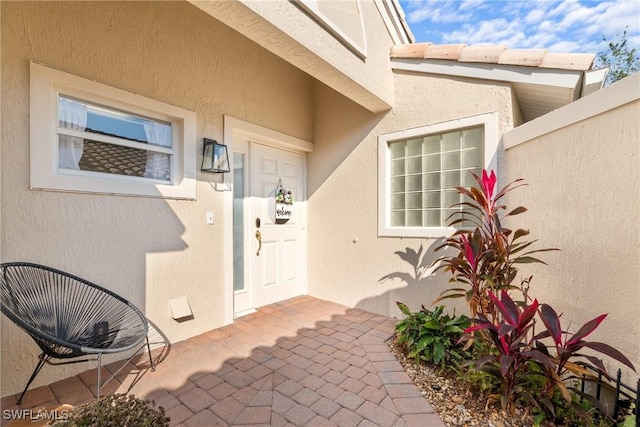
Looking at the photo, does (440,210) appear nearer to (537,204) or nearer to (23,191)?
(537,204)

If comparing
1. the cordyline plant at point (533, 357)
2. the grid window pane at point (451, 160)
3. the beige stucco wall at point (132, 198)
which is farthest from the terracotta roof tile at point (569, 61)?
the beige stucco wall at point (132, 198)

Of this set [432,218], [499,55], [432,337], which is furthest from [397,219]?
[499,55]

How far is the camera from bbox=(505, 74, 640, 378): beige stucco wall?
188 cm

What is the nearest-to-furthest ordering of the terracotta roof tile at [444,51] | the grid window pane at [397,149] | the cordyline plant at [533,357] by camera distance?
the cordyline plant at [533,357] → the terracotta roof tile at [444,51] → the grid window pane at [397,149]

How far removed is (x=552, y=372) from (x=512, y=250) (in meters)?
1.00

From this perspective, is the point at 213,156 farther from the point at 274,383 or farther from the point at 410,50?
the point at 410,50

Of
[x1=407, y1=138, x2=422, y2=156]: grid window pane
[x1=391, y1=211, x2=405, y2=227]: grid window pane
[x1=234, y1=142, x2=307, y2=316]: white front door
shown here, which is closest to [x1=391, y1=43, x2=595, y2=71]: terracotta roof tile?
[x1=407, y1=138, x2=422, y2=156]: grid window pane

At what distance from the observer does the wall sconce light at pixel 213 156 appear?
3508 millimetres

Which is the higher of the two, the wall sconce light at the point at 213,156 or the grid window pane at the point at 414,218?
the wall sconce light at the point at 213,156

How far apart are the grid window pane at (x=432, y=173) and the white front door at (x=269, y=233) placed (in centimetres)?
176

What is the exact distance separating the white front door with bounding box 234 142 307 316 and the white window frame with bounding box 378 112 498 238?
62.1 inches

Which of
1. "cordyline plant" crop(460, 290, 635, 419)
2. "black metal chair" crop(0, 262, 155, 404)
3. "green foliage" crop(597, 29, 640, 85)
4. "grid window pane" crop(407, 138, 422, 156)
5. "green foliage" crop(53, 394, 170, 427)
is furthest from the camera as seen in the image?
"green foliage" crop(597, 29, 640, 85)

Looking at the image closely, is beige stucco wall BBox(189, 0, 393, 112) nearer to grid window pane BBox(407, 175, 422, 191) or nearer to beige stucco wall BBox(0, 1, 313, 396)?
grid window pane BBox(407, 175, 422, 191)

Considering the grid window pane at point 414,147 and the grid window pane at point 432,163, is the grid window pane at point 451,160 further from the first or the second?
the grid window pane at point 414,147
